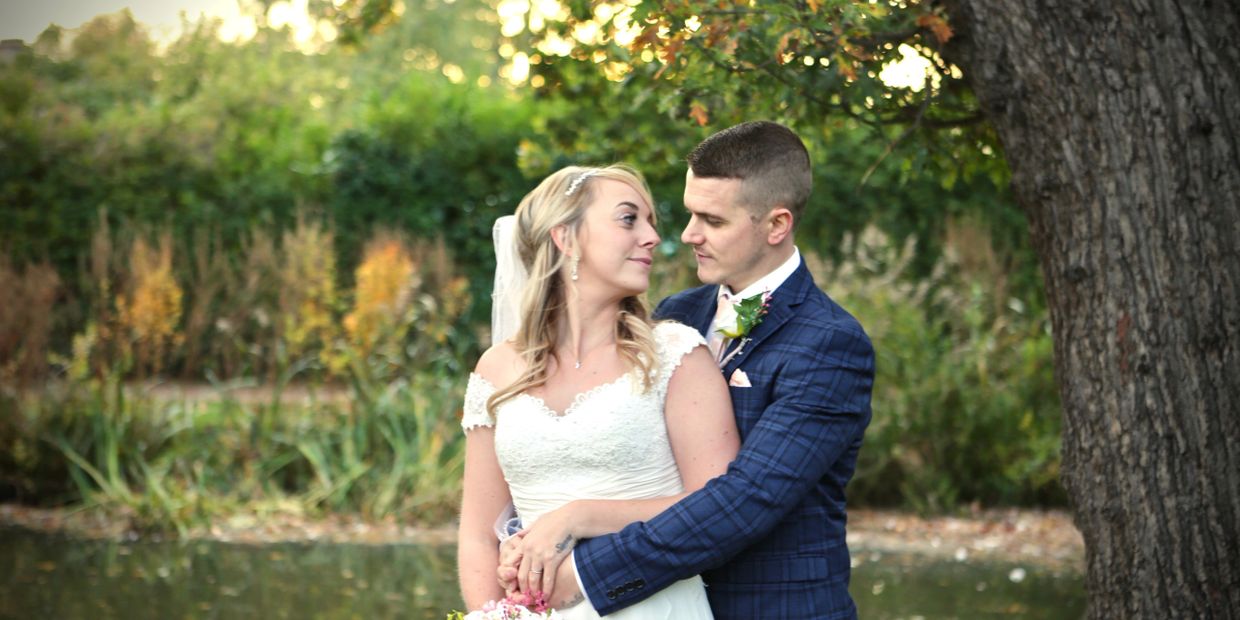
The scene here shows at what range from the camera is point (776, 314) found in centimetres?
302

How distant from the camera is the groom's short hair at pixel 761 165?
3.11 meters

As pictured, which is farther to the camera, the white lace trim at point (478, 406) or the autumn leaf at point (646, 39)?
the autumn leaf at point (646, 39)

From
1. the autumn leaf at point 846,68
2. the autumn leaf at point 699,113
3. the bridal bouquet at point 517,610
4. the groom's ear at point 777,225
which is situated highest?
the autumn leaf at point 846,68

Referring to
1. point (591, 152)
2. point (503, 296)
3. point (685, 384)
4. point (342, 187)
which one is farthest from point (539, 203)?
point (342, 187)

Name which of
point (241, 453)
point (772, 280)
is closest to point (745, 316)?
point (772, 280)

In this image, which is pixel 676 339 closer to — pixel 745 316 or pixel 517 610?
pixel 745 316

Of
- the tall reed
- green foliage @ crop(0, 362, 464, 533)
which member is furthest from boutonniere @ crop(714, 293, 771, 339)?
the tall reed

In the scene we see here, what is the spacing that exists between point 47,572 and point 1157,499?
18.8 feet

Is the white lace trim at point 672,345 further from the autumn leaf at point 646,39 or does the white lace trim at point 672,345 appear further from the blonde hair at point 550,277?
the autumn leaf at point 646,39

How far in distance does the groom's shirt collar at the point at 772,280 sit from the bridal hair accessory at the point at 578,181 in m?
0.47

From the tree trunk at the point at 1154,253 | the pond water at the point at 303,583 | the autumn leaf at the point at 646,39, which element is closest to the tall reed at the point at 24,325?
the pond water at the point at 303,583

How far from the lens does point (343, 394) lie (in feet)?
29.2

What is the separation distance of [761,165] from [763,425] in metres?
0.68

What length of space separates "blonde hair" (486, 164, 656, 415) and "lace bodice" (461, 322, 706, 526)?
83 millimetres
